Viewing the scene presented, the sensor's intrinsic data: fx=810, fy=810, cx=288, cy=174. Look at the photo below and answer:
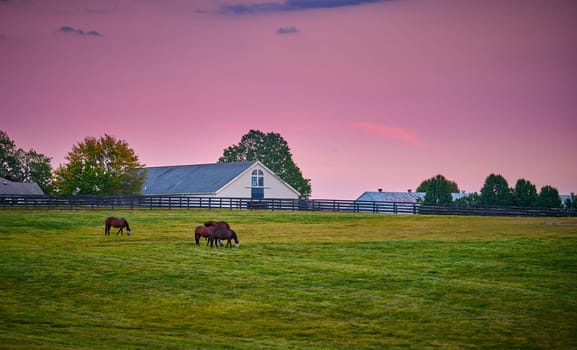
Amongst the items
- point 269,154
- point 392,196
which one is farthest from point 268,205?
point 392,196

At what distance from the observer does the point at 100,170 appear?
7956 centimetres

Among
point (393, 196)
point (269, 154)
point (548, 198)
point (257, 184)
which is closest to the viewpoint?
point (257, 184)

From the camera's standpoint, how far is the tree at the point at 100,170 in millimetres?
79062

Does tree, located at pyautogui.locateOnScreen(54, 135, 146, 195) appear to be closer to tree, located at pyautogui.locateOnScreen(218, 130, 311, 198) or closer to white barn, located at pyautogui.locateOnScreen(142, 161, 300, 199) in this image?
white barn, located at pyautogui.locateOnScreen(142, 161, 300, 199)

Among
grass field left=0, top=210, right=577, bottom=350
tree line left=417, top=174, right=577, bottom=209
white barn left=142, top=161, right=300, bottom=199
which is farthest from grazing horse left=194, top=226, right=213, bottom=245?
tree line left=417, top=174, right=577, bottom=209

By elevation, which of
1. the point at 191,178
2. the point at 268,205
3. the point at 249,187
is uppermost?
the point at 191,178

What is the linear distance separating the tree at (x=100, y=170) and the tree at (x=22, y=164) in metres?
43.1

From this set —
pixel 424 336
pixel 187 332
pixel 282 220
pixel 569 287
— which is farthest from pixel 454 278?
pixel 282 220

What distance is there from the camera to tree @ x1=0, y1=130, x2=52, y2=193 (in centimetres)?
12175

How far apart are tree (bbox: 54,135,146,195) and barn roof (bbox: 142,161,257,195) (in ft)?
13.1

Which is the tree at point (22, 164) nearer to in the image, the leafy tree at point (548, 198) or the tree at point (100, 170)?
the tree at point (100, 170)

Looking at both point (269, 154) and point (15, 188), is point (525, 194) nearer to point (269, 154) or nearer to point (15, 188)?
point (269, 154)

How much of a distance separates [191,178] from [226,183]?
865cm

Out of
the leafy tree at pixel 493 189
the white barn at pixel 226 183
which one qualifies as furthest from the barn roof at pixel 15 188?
the leafy tree at pixel 493 189
